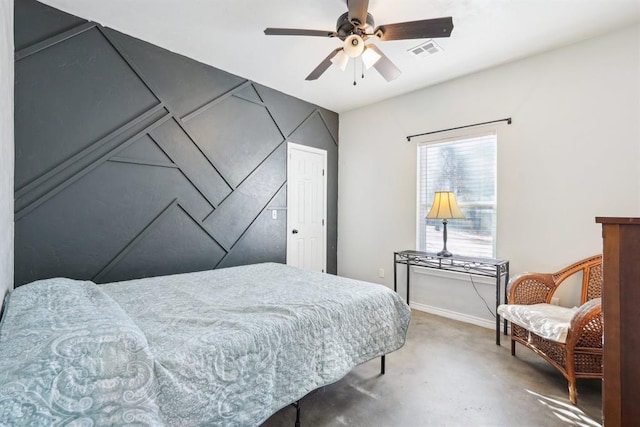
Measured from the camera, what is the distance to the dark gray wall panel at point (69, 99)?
84.0 inches

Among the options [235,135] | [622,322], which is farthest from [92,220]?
[622,322]

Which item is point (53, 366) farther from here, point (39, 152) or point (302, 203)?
point (302, 203)

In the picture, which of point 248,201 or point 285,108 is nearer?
point 248,201

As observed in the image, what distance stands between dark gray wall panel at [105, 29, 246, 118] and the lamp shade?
262cm

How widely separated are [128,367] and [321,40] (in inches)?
108

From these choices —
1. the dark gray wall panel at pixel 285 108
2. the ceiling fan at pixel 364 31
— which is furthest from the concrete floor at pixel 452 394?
the dark gray wall panel at pixel 285 108

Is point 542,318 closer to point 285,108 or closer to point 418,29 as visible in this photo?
point 418,29

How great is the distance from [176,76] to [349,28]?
1.83m

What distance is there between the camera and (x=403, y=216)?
388 centimetres

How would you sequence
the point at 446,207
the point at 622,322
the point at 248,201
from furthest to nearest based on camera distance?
the point at 248,201 → the point at 446,207 → the point at 622,322

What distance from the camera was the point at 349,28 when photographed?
6.75ft

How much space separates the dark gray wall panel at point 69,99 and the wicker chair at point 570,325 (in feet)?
12.0

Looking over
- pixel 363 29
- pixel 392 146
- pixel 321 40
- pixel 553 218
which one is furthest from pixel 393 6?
pixel 553 218

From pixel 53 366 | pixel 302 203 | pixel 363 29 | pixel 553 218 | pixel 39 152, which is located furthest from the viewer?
pixel 302 203
